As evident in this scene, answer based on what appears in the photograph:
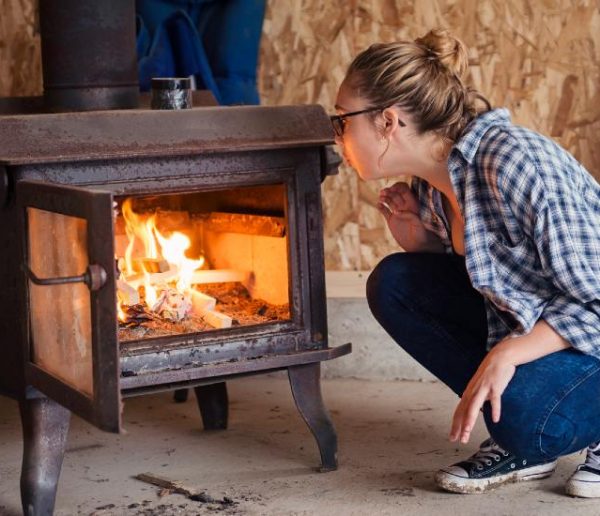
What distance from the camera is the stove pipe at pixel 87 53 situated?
2686mm

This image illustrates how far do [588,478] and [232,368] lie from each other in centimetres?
76

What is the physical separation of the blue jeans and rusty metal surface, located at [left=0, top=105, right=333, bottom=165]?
0.35 m

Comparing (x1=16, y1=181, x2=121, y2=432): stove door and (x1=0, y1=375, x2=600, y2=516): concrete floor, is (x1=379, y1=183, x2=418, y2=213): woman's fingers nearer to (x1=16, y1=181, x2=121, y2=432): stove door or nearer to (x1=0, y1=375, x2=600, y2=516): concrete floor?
(x1=0, y1=375, x2=600, y2=516): concrete floor

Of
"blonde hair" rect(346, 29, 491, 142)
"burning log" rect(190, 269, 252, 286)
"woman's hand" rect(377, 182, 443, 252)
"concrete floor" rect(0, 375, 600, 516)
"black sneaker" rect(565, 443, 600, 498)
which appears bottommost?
"concrete floor" rect(0, 375, 600, 516)

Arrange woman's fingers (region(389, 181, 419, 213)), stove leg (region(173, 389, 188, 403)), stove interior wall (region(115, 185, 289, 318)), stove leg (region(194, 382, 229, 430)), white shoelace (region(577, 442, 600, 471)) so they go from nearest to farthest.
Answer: white shoelace (region(577, 442, 600, 471))
woman's fingers (region(389, 181, 419, 213))
stove interior wall (region(115, 185, 289, 318))
stove leg (region(194, 382, 229, 430))
stove leg (region(173, 389, 188, 403))

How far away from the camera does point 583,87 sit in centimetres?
369

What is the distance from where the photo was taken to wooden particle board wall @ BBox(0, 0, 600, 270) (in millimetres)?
3645

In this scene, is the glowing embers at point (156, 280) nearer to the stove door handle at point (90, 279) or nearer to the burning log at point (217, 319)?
the burning log at point (217, 319)

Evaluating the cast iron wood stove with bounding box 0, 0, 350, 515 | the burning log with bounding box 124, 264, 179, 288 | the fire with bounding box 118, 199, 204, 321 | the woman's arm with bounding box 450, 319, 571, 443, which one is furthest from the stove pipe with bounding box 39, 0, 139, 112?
the woman's arm with bounding box 450, 319, 571, 443

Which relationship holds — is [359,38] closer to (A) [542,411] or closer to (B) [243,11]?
(B) [243,11]

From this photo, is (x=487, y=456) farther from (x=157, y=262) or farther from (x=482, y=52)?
(x=482, y=52)

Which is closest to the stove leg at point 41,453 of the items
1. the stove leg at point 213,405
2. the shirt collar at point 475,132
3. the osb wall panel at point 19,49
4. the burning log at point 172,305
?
the burning log at point 172,305

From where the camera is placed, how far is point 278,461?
2.77m

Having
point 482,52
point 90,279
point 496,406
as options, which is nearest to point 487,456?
point 496,406
